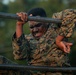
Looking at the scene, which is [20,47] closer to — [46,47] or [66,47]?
[46,47]

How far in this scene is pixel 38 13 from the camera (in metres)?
4.87

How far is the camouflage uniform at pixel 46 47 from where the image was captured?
4469 mm

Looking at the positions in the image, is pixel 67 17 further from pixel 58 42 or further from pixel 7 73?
pixel 7 73

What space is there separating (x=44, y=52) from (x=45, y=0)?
24.4 meters

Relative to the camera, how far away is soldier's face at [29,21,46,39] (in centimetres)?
479

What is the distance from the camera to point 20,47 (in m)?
4.66

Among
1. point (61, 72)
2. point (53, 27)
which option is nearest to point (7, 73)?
point (61, 72)

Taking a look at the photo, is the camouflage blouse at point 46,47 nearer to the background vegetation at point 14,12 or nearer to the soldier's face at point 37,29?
the soldier's face at point 37,29

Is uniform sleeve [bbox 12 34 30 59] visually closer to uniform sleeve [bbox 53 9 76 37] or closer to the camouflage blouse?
the camouflage blouse

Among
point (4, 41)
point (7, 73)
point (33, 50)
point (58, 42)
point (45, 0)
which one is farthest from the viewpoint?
point (45, 0)

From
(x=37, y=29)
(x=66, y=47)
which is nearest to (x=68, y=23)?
(x=66, y=47)

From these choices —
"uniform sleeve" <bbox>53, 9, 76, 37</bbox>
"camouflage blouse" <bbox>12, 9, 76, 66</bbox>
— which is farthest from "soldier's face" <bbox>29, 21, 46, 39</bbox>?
"uniform sleeve" <bbox>53, 9, 76, 37</bbox>

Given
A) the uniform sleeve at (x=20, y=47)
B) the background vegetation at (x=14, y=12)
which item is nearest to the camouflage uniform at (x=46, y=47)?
the uniform sleeve at (x=20, y=47)

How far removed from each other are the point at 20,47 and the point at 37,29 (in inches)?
10.4
